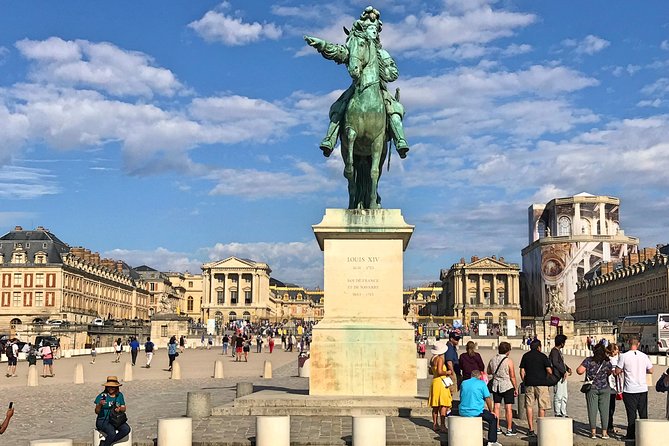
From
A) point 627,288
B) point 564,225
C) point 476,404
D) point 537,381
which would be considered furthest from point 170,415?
point 564,225

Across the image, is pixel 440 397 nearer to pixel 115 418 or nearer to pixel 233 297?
pixel 115 418

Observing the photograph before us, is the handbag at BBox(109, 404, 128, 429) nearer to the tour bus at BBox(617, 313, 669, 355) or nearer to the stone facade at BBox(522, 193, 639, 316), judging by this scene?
the tour bus at BBox(617, 313, 669, 355)

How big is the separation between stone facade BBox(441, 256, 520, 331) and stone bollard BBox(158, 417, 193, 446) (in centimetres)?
15247

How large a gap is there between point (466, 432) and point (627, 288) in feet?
330

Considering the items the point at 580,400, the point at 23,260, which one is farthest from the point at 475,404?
the point at 23,260

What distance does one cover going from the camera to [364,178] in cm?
1653

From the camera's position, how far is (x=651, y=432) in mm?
11039

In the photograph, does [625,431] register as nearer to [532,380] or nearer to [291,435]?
[532,380]

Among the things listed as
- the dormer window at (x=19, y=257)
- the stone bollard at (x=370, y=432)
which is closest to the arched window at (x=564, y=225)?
the dormer window at (x=19, y=257)

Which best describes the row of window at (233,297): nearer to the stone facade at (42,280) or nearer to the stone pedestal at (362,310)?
the stone facade at (42,280)

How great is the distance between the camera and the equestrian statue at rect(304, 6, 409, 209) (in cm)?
1585

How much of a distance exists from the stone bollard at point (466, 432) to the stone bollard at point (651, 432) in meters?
2.18

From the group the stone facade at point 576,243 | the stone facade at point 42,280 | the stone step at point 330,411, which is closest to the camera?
the stone step at point 330,411

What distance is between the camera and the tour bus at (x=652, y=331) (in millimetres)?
57438
